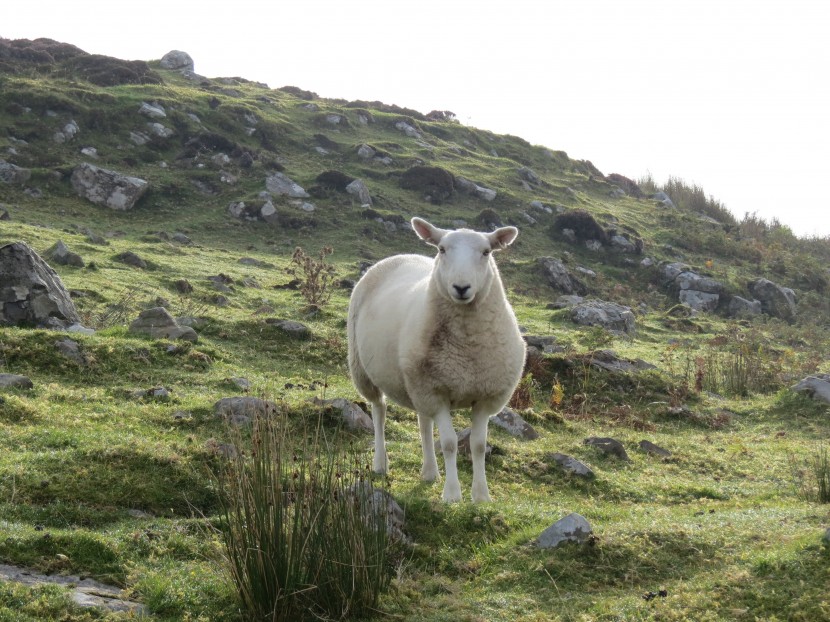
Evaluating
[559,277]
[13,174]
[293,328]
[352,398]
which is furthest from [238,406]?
[13,174]

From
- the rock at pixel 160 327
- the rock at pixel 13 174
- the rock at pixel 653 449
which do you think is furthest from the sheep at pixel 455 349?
the rock at pixel 13 174

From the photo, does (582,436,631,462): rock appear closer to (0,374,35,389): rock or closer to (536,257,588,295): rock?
(0,374,35,389): rock

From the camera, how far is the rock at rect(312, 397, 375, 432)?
36.3 feet

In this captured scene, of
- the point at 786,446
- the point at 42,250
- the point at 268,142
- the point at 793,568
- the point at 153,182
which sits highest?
the point at 268,142

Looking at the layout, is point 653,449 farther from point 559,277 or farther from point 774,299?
point 774,299

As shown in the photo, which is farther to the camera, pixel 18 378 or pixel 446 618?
pixel 18 378

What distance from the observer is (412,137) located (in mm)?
54344

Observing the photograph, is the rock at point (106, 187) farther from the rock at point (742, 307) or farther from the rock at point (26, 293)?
the rock at point (742, 307)

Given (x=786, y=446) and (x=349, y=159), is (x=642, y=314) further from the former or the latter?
(x=349, y=159)

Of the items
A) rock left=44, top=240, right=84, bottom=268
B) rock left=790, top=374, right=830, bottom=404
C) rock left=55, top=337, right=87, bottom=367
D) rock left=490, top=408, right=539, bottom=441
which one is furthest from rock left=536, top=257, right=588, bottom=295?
rock left=55, top=337, right=87, bottom=367

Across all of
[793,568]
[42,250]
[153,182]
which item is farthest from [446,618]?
[153,182]

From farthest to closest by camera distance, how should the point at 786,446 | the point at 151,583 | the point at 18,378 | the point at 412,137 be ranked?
the point at 412,137
the point at 786,446
the point at 18,378
the point at 151,583

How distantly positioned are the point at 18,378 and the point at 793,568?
9.86 metres

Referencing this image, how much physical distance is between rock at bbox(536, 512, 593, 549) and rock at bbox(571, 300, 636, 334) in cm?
1896
